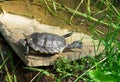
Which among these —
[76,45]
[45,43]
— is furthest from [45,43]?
[76,45]

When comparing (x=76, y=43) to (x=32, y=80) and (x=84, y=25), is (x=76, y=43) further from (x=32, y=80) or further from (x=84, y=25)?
(x=84, y=25)

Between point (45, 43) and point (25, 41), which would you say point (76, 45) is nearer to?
point (45, 43)

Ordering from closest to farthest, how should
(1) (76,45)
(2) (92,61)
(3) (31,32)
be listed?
(2) (92,61), (1) (76,45), (3) (31,32)

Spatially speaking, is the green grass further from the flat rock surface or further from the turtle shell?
the turtle shell

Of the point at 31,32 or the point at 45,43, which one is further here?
the point at 31,32

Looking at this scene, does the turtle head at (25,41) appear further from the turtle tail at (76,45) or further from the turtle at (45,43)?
the turtle tail at (76,45)

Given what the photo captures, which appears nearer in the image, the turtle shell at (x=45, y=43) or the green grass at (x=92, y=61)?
the green grass at (x=92, y=61)

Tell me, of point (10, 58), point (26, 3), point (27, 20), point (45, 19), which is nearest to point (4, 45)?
point (10, 58)

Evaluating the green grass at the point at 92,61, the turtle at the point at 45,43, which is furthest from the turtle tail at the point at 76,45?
the green grass at the point at 92,61
